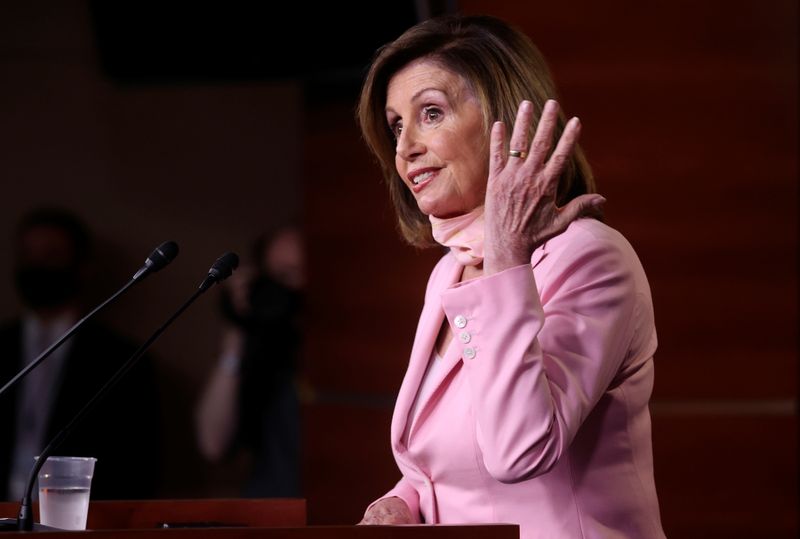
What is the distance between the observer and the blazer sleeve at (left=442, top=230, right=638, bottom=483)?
148 centimetres

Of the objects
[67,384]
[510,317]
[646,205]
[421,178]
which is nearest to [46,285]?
[67,384]

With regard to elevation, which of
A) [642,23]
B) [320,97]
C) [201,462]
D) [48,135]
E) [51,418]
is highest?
[642,23]

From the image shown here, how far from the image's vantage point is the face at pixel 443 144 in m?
1.84

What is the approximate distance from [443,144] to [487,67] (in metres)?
0.14

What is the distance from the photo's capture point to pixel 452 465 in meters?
1.69

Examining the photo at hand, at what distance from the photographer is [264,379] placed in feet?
14.9

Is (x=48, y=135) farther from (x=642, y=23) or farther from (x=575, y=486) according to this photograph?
(x=575, y=486)

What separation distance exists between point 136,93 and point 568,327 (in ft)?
14.8

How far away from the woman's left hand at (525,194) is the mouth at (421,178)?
36cm

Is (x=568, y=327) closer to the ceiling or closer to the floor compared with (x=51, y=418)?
closer to the ceiling

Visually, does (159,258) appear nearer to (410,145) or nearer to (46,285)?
(410,145)

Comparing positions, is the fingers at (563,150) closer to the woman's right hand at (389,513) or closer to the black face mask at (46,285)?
the woman's right hand at (389,513)

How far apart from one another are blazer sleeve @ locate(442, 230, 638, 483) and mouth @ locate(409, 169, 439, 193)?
0.31 meters

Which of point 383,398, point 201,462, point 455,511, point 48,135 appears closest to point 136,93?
point 48,135
